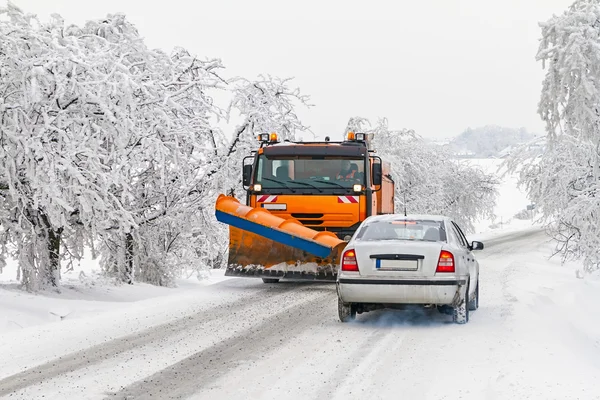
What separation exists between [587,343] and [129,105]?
7.42 m

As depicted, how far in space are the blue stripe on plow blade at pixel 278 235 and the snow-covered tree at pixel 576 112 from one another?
231 inches

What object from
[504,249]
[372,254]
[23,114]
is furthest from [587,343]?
[504,249]

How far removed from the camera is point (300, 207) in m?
14.8

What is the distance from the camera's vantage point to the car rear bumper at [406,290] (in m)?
9.80

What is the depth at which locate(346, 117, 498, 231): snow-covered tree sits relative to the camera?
37.0 metres

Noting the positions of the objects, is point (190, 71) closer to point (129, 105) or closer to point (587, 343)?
point (129, 105)

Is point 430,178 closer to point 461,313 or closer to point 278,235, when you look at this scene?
point 278,235

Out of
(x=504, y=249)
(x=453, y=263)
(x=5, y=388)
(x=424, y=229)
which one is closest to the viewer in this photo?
(x=5, y=388)

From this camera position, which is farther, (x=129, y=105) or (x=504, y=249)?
(x=504, y=249)

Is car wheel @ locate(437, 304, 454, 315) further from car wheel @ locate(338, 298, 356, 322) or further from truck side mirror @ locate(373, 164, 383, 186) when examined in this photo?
truck side mirror @ locate(373, 164, 383, 186)

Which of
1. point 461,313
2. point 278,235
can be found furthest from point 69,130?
point 461,313

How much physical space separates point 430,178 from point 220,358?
32.5 m

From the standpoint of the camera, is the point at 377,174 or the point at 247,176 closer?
the point at 377,174

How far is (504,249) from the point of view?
33.5 meters
